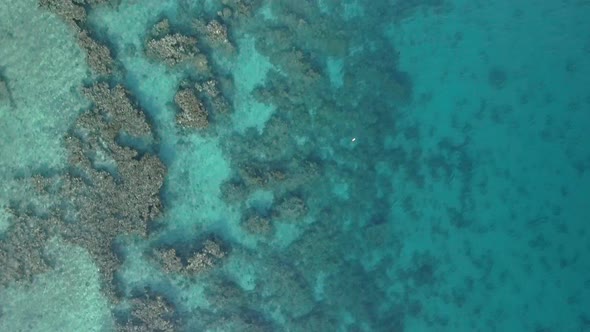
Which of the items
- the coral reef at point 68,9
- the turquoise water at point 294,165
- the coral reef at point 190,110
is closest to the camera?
the coral reef at point 68,9

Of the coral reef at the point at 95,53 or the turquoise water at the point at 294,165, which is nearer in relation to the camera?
the coral reef at the point at 95,53

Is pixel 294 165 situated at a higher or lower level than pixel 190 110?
lower

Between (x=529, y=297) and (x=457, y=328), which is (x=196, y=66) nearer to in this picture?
(x=457, y=328)

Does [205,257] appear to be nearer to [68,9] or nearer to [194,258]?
[194,258]

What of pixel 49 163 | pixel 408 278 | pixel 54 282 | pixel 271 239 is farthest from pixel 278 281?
pixel 49 163

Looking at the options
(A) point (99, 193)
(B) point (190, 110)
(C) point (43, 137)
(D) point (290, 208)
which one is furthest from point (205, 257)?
(C) point (43, 137)

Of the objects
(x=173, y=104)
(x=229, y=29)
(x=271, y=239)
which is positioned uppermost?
(x=229, y=29)

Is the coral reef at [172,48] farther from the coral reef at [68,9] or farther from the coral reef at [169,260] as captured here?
the coral reef at [169,260]

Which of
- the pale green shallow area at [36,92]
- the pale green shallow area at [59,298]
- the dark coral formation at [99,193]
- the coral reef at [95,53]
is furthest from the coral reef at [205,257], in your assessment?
the coral reef at [95,53]
